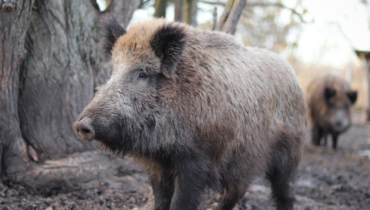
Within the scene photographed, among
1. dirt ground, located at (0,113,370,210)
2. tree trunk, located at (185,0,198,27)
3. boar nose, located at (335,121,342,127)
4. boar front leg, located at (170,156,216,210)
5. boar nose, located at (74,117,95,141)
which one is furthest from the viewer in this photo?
→ boar nose, located at (335,121,342,127)

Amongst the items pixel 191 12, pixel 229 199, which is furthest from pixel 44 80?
pixel 191 12

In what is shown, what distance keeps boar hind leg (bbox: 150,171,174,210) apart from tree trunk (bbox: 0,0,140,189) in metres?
1.50

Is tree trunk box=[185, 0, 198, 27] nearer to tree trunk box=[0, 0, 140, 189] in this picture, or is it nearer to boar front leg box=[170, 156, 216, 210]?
tree trunk box=[0, 0, 140, 189]

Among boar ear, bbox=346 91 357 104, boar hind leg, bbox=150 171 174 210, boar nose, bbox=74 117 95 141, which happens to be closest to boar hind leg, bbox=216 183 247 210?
boar hind leg, bbox=150 171 174 210

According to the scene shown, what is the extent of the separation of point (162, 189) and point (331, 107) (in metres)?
8.44

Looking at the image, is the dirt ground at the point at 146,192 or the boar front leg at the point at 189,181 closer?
the boar front leg at the point at 189,181

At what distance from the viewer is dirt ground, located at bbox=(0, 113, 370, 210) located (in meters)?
3.80

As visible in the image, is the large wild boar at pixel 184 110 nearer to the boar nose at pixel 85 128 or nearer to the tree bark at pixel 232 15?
the boar nose at pixel 85 128

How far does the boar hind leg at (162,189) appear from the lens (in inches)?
140

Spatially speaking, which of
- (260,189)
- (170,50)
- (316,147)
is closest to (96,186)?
(170,50)

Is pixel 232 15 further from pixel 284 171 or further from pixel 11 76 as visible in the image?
pixel 11 76

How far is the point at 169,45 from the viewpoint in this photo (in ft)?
10.2

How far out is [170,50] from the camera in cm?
309

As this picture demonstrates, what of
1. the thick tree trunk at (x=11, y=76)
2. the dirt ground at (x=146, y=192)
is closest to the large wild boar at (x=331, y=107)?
the dirt ground at (x=146, y=192)
